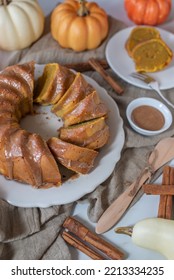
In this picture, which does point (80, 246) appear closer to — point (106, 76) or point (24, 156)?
point (24, 156)

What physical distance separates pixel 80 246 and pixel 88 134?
400mm

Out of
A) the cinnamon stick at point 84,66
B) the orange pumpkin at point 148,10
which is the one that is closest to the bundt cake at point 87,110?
the cinnamon stick at point 84,66

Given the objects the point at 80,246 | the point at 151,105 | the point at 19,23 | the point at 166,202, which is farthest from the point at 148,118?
the point at 19,23

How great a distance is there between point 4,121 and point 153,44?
2.73 feet

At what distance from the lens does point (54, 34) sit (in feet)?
6.03

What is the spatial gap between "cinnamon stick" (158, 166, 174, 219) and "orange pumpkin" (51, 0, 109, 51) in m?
0.76

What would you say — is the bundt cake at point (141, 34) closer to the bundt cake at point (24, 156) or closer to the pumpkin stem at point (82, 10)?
the pumpkin stem at point (82, 10)

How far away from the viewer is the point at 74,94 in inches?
57.3

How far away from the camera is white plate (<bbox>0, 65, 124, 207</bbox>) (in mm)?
1302

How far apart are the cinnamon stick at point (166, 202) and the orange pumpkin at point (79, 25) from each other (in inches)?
29.8

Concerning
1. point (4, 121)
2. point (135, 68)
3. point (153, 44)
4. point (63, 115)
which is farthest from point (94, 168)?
point (153, 44)

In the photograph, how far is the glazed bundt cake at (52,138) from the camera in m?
1.28

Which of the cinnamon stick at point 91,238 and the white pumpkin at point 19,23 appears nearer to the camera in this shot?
the cinnamon stick at point 91,238
